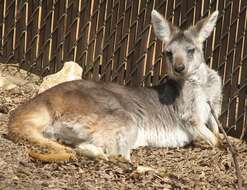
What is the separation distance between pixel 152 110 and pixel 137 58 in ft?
4.18

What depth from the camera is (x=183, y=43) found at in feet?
25.0

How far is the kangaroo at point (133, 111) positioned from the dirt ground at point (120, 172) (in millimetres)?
173

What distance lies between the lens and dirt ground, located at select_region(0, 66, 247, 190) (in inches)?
211

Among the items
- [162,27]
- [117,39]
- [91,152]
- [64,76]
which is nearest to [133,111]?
[162,27]

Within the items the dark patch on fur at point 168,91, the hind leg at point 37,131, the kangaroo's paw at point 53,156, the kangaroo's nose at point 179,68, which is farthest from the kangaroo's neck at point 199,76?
the kangaroo's paw at point 53,156

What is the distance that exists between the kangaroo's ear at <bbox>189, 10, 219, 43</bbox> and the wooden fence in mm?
438

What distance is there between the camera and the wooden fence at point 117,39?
8.02 metres

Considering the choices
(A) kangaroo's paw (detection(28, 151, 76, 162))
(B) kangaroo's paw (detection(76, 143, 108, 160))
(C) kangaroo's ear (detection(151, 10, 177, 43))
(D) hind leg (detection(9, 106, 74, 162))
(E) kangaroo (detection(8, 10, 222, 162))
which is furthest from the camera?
(C) kangaroo's ear (detection(151, 10, 177, 43))

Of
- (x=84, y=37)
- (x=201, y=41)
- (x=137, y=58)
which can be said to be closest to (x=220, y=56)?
(x=201, y=41)

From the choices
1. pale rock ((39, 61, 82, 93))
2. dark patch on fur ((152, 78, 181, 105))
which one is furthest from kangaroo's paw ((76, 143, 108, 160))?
pale rock ((39, 61, 82, 93))

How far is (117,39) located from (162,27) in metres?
1.22

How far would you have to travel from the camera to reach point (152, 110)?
7.58 meters

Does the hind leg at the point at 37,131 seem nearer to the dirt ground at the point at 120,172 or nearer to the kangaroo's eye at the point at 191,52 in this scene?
the dirt ground at the point at 120,172

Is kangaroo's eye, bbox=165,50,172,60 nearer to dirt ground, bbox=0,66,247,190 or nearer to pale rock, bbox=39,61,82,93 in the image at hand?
dirt ground, bbox=0,66,247,190
